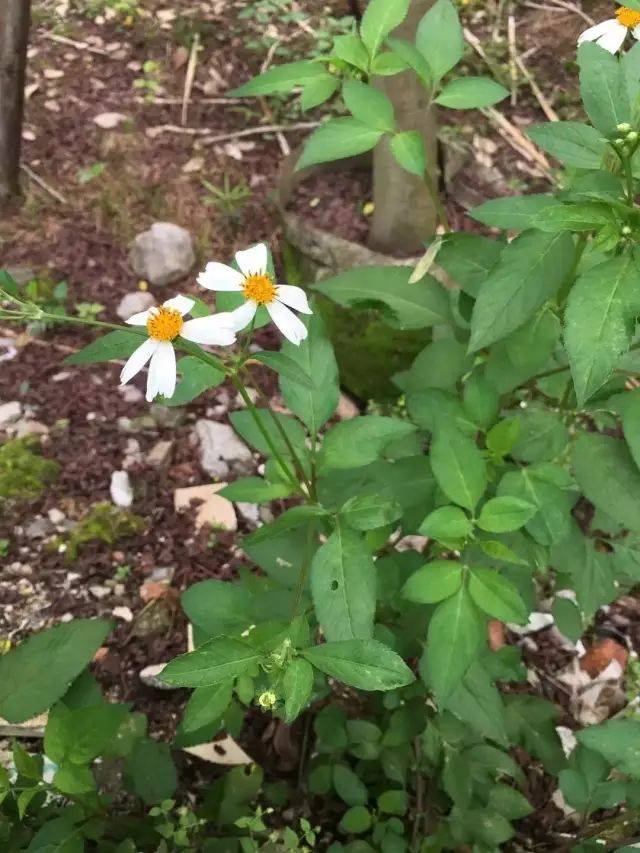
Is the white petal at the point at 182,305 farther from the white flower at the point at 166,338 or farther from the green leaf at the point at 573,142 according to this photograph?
the green leaf at the point at 573,142

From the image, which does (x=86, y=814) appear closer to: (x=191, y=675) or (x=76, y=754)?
(x=76, y=754)

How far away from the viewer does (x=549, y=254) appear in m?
1.06

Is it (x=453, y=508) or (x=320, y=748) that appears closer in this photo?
(x=453, y=508)

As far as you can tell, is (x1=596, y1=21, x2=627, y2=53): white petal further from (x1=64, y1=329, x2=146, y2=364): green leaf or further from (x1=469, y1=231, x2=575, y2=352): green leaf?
(x1=64, y1=329, x2=146, y2=364): green leaf

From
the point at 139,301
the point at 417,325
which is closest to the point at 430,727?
the point at 417,325

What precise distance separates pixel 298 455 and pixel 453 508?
0.28m

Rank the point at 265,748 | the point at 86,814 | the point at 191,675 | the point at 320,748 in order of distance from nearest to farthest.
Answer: the point at 191,675, the point at 86,814, the point at 320,748, the point at 265,748

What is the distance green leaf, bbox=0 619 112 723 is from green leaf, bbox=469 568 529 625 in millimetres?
616

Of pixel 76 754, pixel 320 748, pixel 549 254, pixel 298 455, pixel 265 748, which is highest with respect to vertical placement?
pixel 549 254

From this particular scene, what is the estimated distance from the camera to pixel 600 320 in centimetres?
88

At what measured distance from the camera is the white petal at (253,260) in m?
1.03

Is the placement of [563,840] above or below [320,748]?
below

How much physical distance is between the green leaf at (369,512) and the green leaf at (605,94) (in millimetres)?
577

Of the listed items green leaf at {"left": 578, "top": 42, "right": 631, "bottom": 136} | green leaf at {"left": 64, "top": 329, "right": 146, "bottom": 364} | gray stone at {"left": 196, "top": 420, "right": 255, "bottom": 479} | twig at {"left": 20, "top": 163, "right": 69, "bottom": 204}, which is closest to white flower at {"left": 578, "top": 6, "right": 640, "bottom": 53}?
green leaf at {"left": 578, "top": 42, "right": 631, "bottom": 136}
